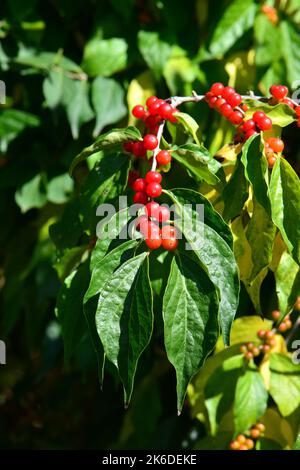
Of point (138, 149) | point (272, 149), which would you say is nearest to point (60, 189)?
point (138, 149)

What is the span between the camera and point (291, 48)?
178 cm

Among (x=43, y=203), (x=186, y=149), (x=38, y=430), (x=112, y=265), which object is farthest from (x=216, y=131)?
(x=38, y=430)

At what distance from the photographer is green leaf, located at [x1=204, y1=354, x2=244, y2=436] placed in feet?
4.82

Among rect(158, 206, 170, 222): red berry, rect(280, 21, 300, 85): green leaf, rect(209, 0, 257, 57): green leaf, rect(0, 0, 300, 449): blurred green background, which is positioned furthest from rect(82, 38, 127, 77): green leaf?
rect(158, 206, 170, 222): red berry

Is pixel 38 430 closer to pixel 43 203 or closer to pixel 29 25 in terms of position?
pixel 43 203

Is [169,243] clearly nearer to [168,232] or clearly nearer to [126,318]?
[168,232]

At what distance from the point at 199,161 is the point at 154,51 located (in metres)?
0.80

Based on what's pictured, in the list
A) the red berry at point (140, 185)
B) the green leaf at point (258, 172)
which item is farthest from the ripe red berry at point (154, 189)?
the green leaf at point (258, 172)

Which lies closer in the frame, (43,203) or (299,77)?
(299,77)

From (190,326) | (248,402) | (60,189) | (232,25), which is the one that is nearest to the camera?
(190,326)

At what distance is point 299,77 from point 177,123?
2.27ft

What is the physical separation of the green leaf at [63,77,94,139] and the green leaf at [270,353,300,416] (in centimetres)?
74

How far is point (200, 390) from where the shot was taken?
1.59m
